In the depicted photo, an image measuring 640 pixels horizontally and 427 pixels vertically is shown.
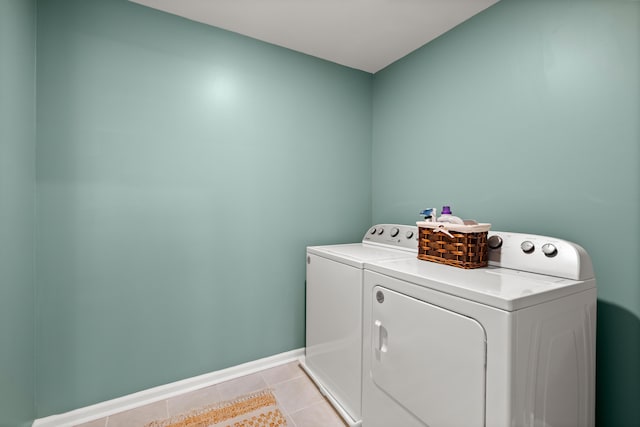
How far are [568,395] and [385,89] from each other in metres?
2.15

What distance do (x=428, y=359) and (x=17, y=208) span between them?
71.6 inches

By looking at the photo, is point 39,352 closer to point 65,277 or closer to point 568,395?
point 65,277

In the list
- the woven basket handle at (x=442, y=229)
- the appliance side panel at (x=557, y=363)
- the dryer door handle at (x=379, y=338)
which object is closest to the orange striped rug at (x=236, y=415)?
the dryer door handle at (x=379, y=338)

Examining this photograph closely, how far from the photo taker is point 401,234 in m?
1.91

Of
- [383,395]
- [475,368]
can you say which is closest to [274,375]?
[383,395]

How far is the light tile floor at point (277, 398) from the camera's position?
153cm

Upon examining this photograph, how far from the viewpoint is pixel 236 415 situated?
156cm

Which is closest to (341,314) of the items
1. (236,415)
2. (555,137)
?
(236,415)

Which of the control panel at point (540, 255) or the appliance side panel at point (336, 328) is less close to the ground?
the control panel at point (540, 255)

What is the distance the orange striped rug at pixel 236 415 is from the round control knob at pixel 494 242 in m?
1.39

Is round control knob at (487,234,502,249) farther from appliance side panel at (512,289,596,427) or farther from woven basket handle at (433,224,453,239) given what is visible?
appliance side panel at (512,289,596,427)

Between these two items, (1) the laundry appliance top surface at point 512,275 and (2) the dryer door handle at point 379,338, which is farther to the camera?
(2) the dryer door handle at point 379,338

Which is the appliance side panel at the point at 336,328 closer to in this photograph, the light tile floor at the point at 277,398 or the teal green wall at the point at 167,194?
the light tile floor at the point at 277,398

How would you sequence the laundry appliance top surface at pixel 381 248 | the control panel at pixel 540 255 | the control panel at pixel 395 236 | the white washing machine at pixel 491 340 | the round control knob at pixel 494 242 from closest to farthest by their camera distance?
the white washing machine at pixel 491 340
the control panel at pixel 540 255
the round control knob at pixel 494 242
the laundry appliance top surface at pixel 381 248
the control panel at pixel 395 236
